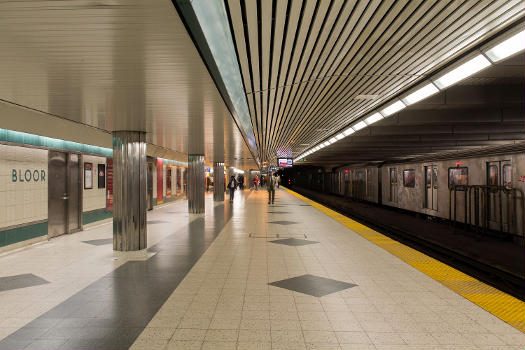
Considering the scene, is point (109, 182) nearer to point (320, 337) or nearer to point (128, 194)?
point (128, 194)

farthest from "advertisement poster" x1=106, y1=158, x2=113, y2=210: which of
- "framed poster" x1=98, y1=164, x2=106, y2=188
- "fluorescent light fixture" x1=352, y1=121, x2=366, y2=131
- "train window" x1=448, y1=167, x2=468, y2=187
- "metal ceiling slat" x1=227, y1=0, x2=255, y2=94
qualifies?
"train window" x1=448, y1=167, x2=468, y2=187

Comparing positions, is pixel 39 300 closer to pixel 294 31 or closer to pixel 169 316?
pixel 169 316

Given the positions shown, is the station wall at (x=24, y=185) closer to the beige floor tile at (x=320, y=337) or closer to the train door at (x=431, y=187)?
the beige floor tile at (x=320, y=337)

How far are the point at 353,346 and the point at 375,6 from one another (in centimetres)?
341

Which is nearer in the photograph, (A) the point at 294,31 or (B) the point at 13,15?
(B) the point at 13,15

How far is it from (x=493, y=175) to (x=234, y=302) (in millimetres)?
9203

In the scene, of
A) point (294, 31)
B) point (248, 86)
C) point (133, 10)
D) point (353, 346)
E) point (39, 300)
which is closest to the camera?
point (133, 10)

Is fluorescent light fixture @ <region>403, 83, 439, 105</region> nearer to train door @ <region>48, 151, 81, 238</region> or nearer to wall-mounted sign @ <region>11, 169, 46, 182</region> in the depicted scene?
wall-mounted sign @ <region>11, 169, 46, 182</region>

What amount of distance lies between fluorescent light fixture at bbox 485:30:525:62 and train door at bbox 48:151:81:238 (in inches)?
387

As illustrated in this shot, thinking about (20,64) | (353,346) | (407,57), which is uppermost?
(407,57)

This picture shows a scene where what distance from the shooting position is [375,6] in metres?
3.72

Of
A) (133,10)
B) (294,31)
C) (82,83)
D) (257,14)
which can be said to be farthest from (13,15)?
(294,31)

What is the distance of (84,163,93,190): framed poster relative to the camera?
1124 cm

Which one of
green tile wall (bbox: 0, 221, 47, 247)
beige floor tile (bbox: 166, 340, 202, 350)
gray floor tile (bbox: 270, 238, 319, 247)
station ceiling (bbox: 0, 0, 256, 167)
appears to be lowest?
gray floor tile (bbox: 270, 238, 319, 247)
